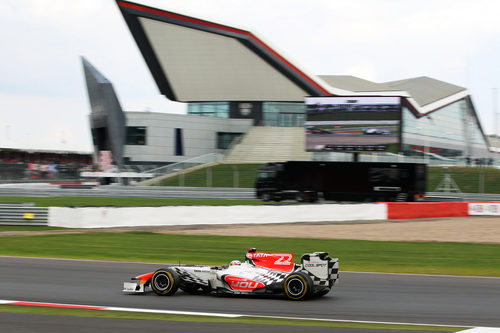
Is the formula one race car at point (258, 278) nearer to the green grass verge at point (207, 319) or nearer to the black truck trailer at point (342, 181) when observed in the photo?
the green grass verge at point (207, 319)

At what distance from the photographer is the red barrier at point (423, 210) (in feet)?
79.7

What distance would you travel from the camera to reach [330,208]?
23406mm

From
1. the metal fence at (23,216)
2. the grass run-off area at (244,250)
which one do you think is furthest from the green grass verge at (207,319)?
the metal fence at (23,216)

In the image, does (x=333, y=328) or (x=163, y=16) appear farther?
(x=163, y=16)

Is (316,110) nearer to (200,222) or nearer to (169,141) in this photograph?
(200,222)

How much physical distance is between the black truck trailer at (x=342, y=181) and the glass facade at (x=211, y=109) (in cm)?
3461

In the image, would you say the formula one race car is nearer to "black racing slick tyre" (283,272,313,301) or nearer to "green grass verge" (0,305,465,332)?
"black racing slick tyre" (283,272,313,301)

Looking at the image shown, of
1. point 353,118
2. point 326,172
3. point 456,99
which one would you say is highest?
point 456,99

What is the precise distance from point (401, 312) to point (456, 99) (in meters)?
82.5

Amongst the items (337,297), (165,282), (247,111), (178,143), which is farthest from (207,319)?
(247,111)

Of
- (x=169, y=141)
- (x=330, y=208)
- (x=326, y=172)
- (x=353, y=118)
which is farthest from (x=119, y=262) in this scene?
(x=169, y=141)

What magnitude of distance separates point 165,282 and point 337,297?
9.13 ft

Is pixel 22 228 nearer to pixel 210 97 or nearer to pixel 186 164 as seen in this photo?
pixel 186 164

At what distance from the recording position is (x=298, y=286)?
842 cm
